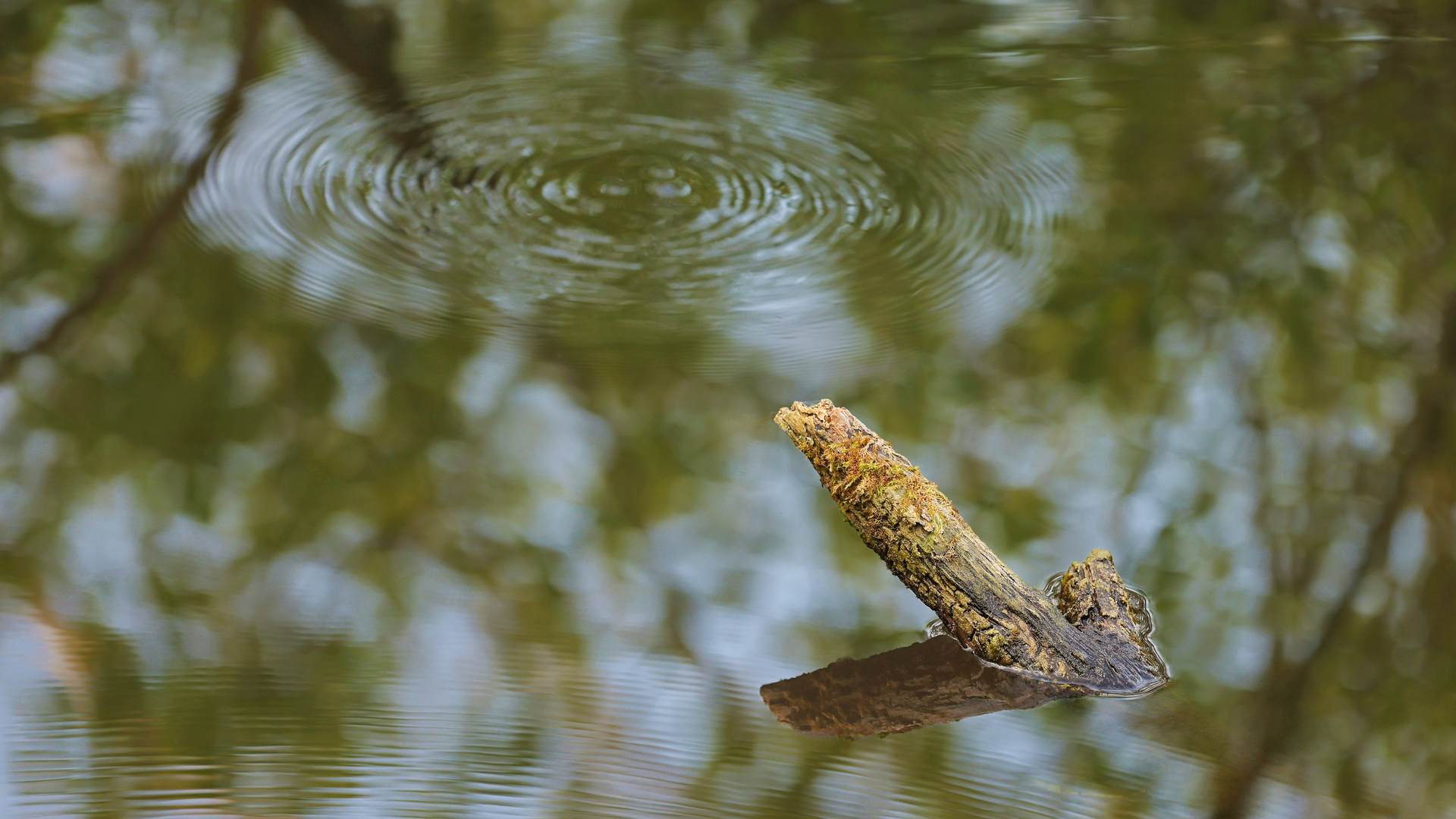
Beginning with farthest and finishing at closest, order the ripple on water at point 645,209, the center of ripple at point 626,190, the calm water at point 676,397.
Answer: the center of ripple at point 626,190 → the ripple on water at point 645,209 → the calm water at point 676,397

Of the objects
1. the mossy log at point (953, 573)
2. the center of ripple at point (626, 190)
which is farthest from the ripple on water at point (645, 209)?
the mossy log at point (953, 573)

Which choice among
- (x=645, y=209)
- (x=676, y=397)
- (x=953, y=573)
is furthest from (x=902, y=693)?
(x=645, y=209)

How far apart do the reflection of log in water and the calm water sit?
0.02 metres

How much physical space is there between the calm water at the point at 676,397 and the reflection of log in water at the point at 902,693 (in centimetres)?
2

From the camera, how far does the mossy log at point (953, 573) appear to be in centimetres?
131

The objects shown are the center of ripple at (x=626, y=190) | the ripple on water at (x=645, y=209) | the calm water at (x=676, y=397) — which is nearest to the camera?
the calm water at (x=676, y=397)

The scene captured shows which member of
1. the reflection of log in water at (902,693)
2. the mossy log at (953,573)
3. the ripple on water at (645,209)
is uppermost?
the ripple on water at (645,209)

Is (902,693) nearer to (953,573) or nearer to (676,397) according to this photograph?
(953,573)

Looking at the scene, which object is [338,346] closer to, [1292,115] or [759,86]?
[759,86]

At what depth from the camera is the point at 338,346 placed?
1.93m

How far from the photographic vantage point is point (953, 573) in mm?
1311

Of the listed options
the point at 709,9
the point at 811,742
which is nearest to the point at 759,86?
the point at 709,9

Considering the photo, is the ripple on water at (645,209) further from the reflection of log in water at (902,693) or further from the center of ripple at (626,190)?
the reflection of log in water at (902,693)

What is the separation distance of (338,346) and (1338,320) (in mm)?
1635
